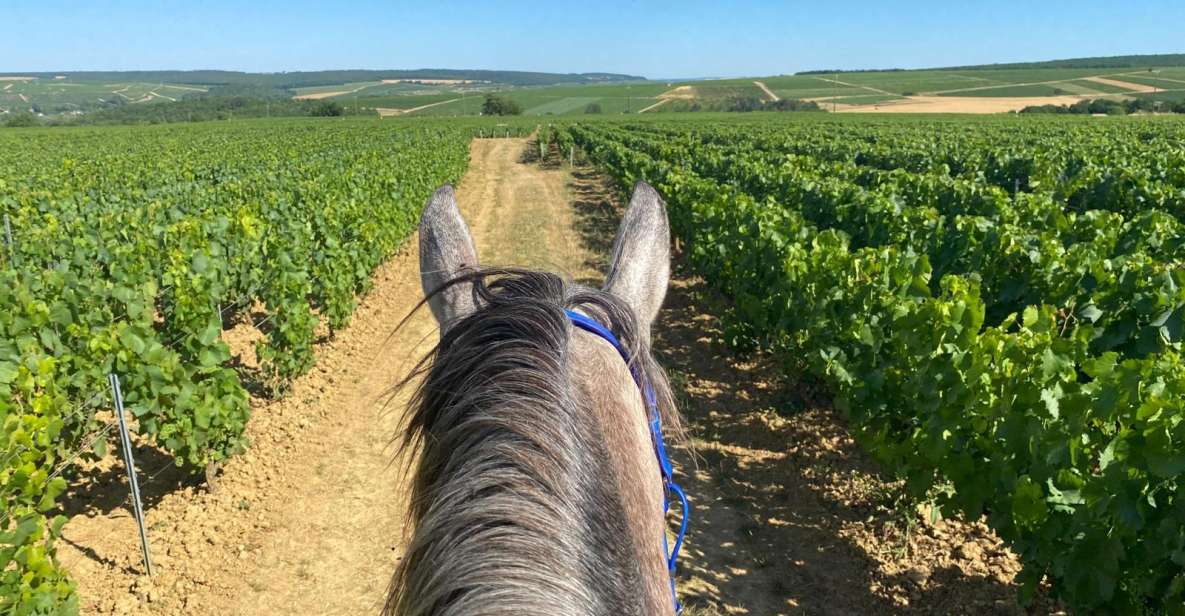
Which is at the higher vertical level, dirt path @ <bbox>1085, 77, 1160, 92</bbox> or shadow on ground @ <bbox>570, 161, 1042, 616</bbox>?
dirt path @ <bbox>1085, 77, 1160, 92</bbox>

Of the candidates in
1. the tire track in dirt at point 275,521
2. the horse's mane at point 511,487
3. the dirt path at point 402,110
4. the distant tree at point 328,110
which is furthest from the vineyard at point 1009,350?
the dirt path at point 402,110

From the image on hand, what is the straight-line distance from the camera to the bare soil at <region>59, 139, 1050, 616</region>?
4.58m

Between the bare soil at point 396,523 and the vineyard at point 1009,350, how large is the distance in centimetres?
56

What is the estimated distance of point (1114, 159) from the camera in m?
15.0

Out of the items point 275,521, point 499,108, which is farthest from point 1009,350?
point 499,108

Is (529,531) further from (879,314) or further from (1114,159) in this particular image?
(1114,159)

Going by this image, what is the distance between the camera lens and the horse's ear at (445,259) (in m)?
1.65

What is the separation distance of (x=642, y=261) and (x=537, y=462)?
33.4 inches

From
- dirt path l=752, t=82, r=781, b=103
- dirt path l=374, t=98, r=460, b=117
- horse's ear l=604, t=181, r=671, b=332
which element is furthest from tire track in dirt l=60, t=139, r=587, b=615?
dirt path l=752, t=82, r=781, b=103

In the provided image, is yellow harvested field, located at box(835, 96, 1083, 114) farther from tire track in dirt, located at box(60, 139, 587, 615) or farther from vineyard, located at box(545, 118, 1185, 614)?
tire track in dirt, located at box(60, 139, 587, 615)

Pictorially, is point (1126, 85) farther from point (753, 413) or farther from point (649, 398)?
point (649, 398)

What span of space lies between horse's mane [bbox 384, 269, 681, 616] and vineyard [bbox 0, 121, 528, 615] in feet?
11.3

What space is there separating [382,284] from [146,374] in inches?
286

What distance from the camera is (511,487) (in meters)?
1.04
